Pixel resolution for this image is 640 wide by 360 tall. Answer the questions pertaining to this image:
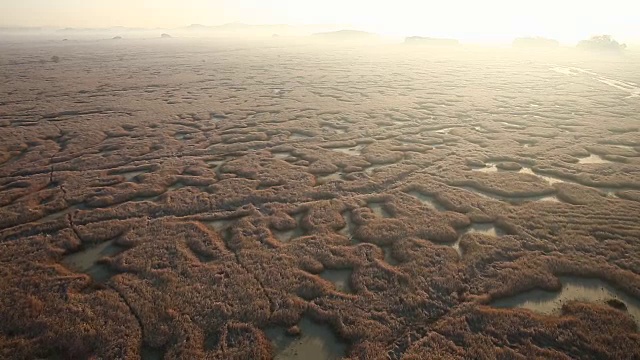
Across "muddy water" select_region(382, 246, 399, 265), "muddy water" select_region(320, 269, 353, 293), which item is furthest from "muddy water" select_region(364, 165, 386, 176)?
"muddy water" select_region(320, 269, 353, 293)

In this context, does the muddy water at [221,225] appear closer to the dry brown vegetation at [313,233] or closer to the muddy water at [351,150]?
the dry brown vegetation at [313,233]

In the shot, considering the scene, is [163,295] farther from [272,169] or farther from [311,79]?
[311,79]

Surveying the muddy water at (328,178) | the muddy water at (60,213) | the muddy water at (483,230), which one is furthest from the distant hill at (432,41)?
the muddy water at (60,213)

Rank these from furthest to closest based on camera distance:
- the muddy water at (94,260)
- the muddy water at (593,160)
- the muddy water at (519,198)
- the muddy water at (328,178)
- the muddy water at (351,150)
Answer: the muddy water at (351,150) < the muddy water at (593,160) < the muddy water at (328,178) < the muddy water at (519,198) < the muddy water at (94,260)

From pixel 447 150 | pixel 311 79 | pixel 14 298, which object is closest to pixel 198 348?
pixel 14 298

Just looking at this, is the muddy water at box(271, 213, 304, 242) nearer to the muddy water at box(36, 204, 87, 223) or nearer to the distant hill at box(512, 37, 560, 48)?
the muddy water at box(36, 204, 87, 223)

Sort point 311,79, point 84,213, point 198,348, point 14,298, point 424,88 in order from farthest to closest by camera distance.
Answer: point 311,79 → point 424,88 → point 84,213 → point 14,298 → point 198,348
